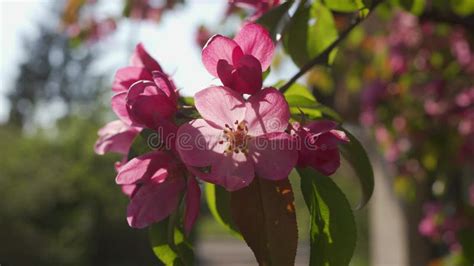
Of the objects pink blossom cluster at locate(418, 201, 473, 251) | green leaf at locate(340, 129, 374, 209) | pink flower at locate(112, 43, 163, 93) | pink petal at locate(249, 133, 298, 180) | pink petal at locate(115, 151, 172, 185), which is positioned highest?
pink flower at locate(112, 43, 163, 93)

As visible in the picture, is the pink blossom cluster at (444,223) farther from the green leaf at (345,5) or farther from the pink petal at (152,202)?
the pink petal at (152,202)

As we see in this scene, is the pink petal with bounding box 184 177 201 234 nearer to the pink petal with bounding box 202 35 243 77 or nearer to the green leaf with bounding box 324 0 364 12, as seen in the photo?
the pink petal with bounding box 202 35 243 77

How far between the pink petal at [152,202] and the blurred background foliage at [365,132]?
0.46 metres

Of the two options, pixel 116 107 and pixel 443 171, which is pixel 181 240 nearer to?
pixel 116 107

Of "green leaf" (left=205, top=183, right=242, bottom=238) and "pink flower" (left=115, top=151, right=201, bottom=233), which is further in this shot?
"green leaf" (left=205, top=183, right=242, bottom=238)

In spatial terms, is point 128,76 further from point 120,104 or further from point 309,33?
point 309,33

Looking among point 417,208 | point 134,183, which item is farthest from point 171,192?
point 417,208

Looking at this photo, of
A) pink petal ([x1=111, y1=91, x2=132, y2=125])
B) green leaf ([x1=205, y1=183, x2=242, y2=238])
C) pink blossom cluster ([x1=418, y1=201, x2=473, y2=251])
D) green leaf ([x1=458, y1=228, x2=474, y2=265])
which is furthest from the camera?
pink blossom cluster ([x1=418, y1=201, x2=473, y2=251])

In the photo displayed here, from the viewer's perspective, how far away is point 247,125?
2.53 feet

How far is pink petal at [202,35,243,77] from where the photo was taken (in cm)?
74

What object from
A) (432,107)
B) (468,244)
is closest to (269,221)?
(468,244)

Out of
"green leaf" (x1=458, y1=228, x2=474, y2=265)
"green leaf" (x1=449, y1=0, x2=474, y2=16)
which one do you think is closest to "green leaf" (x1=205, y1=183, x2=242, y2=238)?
"green leaf" (x1=449, y1=0, x2=474, y2=16)

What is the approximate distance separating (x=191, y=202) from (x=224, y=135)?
0.32ft

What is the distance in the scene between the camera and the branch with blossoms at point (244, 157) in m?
0.72
